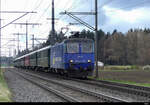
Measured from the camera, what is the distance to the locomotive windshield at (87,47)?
86.8ft

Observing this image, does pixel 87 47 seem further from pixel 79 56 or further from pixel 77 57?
pixel 77 57

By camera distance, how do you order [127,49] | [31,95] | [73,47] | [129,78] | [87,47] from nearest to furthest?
1. [31,95]
2. [73,47]
3. [87,47]
4. [129,78]
5. [127,49]

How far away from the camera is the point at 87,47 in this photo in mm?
26656

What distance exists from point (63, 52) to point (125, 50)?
7159 centimetres

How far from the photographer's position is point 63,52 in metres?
26.3

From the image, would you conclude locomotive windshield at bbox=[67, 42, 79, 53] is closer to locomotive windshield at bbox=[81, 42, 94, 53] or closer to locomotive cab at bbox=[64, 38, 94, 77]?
locomotive cab at bbox=[64, 38, 94, 77]

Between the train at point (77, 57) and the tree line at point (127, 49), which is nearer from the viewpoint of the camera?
the train at point (77, 57)

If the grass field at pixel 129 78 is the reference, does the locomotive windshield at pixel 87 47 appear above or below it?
above

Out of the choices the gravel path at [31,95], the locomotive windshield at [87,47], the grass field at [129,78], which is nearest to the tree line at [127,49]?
the grass field at [129,78]

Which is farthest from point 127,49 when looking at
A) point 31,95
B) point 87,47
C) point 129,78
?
point 31,95

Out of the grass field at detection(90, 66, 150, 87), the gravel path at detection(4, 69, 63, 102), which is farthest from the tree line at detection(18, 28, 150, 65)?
the gravel path at detection(4, 69, 63, 102)

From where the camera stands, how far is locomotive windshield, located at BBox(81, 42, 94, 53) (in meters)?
26.5

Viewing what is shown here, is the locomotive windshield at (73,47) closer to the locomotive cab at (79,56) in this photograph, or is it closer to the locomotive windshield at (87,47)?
the locomotive cab at (79,56)

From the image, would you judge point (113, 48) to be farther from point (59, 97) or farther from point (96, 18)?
point (59, 97)
